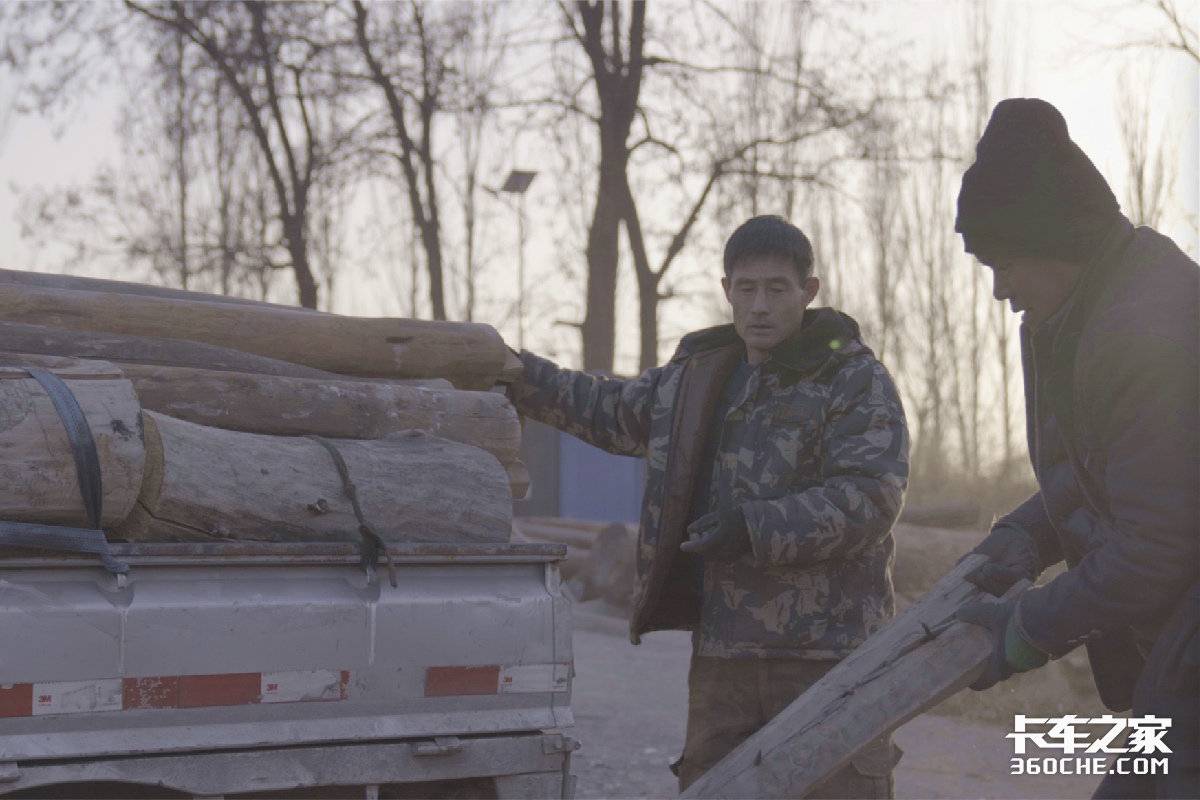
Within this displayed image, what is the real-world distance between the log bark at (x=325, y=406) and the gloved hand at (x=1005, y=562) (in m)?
1.50

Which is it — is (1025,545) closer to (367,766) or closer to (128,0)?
(367,766)

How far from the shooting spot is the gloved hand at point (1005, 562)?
10.1 feet

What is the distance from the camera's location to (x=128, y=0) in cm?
1709

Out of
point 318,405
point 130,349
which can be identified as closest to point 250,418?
point 318,405

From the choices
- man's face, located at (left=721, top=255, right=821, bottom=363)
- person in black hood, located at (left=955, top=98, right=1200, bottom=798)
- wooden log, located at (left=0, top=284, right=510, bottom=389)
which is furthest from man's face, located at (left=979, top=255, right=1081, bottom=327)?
wooden log, located at (left=0, top=284, right=510, bottom=389)

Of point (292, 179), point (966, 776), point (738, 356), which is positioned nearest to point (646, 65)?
point (292, 179)

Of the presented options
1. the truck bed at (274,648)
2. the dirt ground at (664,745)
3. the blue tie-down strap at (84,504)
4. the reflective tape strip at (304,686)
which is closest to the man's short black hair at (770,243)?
the truck bed at (274,648)

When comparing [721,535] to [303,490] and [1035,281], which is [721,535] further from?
[1035,281]

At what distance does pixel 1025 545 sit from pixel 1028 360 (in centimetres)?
46

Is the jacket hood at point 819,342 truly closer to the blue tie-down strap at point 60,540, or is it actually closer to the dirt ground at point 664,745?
the blue tie-down strap at point 60,540

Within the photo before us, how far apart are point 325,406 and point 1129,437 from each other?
2139 mm

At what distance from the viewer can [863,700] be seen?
3.02 m

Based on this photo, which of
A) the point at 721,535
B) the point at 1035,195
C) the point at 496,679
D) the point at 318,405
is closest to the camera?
the point at 1035,195

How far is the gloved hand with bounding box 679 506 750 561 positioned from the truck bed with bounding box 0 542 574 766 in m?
0.42
